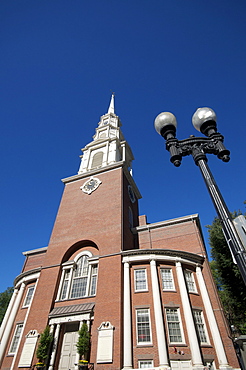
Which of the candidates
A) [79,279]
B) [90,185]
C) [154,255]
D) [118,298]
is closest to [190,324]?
[118,298]

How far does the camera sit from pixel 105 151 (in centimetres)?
3475

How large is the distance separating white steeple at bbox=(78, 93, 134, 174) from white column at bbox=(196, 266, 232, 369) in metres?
18.4

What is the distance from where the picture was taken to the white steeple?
33.5 m

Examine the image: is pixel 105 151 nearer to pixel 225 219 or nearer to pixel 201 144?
pixel 201 144

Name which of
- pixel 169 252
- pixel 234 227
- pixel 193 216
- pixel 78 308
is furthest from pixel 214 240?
pixel 234 227

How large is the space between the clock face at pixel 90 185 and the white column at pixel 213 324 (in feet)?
49.0

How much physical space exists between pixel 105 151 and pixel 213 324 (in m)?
25.6

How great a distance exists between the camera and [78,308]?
18.3 meters

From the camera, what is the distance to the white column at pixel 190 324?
1480 cm

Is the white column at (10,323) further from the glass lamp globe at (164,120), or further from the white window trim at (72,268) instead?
the glass lamp globe at (164,120)

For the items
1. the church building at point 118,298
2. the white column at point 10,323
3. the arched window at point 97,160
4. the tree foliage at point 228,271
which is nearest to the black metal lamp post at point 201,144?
the church building at point 118,298

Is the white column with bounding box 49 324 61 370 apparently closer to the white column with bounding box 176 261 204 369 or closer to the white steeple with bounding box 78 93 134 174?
the white column with bounding box 176 261 204 369

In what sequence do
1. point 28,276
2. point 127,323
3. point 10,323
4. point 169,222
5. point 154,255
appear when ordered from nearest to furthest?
point 127,323
point 154,255
point 10,323
point 28,276
point 169,222

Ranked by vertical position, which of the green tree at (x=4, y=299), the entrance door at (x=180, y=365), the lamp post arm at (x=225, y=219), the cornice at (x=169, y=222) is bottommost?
the entrance door at (x=180, y=365)
